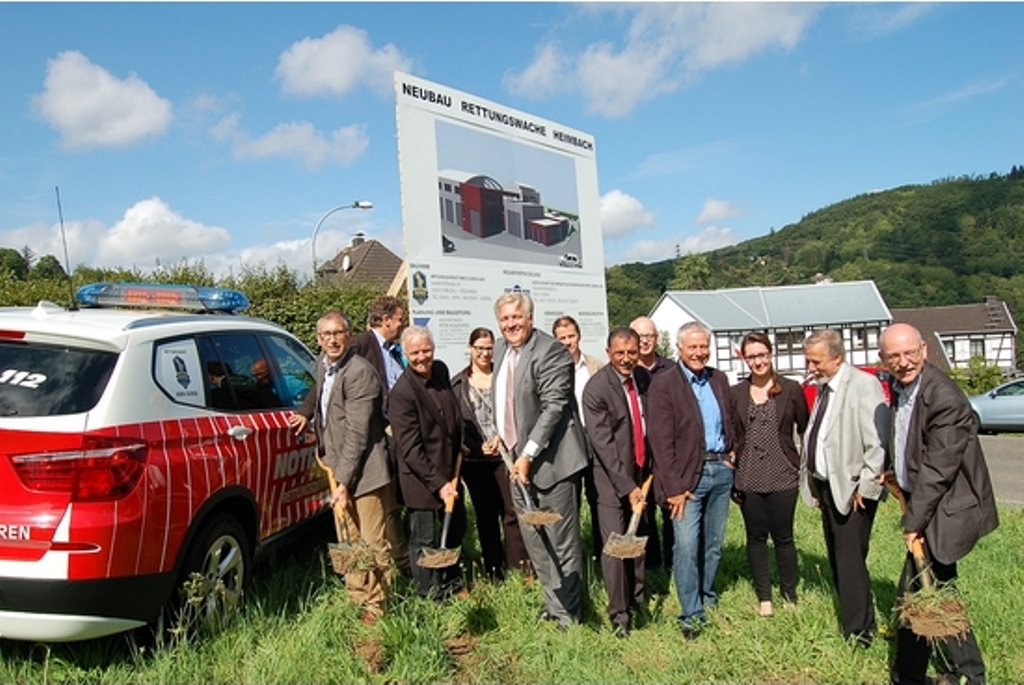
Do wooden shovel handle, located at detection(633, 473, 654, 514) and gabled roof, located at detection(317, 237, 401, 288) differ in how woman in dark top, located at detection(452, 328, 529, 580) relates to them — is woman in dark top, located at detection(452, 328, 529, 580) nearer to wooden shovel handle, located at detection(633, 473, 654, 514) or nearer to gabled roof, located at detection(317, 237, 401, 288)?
wooden shovel handle, located at detection(633, 473, 654, 514)

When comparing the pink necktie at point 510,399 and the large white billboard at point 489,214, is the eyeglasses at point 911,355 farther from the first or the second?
the large white billboard at point 489,214

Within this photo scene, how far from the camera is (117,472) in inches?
124

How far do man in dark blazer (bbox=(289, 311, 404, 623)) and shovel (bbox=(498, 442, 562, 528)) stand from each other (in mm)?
717

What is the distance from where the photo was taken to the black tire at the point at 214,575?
350 cm

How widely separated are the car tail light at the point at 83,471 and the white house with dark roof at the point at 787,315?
51657mm

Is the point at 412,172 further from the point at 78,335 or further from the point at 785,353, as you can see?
the point at 785,353

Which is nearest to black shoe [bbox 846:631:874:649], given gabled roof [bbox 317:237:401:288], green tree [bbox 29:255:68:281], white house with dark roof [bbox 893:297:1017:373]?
green tree [bbox 29:255:68:281]

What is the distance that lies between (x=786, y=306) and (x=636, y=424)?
183ft

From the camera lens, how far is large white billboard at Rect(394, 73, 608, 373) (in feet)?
20.6

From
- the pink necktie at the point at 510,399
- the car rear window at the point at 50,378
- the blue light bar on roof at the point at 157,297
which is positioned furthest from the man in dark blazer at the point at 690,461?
the blue light bar on roof at the point at 157,297

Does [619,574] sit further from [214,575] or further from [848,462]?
[214,575]

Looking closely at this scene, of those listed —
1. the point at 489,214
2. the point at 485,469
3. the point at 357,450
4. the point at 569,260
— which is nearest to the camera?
the point at 357,450

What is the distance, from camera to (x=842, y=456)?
3.90 meters

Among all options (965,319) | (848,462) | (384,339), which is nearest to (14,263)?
(384,339)
